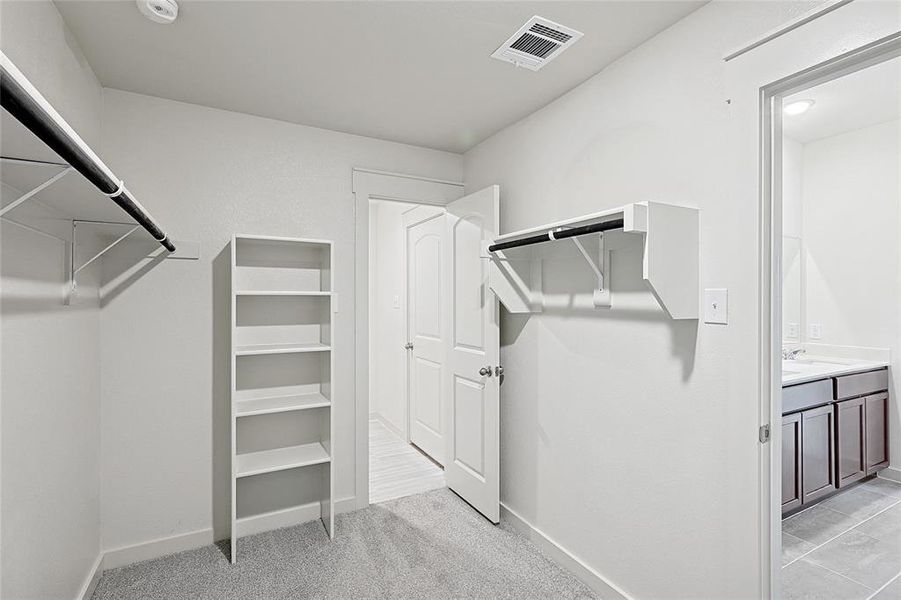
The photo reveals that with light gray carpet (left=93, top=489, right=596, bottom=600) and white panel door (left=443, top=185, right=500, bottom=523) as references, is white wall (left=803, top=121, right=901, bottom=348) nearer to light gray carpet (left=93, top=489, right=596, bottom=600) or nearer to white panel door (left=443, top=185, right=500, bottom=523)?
white panel door (left=443, top=185, right=500, bottom=523)

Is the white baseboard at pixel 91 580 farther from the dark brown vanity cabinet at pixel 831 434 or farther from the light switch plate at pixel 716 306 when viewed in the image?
the dark brown vanity cabinet at pixel 831 434

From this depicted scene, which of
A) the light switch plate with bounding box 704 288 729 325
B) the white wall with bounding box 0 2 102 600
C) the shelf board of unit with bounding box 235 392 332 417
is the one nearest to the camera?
the white wall with bounding box 0 2 102 600

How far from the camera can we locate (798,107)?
285 cm

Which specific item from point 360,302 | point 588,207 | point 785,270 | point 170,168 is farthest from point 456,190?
point 785,270

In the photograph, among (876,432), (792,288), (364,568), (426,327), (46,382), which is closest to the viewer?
(46,382)

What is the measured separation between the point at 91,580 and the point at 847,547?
12.2ft

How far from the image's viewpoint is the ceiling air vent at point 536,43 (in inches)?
71.4

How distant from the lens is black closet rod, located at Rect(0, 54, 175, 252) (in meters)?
0.69

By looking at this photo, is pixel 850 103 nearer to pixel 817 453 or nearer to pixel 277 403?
pixel 817 453

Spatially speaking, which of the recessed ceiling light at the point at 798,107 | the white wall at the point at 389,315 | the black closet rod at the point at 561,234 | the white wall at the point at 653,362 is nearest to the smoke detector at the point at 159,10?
the black closet rod at the point at 561,234

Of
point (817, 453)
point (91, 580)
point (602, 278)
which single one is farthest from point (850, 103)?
point (91, 580)

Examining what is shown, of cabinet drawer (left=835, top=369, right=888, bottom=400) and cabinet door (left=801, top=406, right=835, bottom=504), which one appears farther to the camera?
cabinet drawer (left=835, top=369, right=888, bottom=400)

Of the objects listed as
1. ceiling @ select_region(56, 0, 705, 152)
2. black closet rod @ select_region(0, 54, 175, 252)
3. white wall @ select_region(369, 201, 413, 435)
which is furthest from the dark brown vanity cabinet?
black closet rod @ select_region(0, 54, 175, 252)

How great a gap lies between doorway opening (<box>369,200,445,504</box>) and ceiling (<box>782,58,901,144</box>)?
252 centimetres
